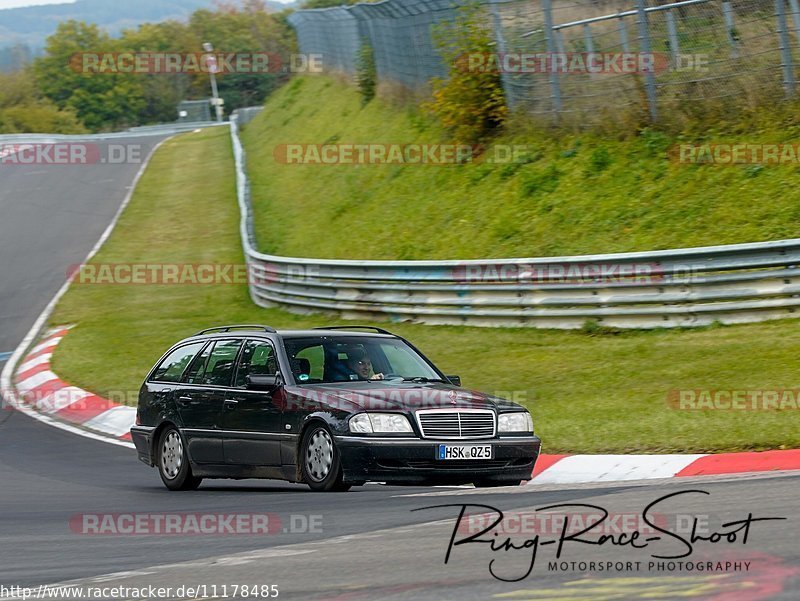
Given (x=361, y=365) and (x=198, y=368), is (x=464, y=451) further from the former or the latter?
(x=198, y=368)

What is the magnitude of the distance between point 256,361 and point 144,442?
174 centimetres

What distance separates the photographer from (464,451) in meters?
9.70

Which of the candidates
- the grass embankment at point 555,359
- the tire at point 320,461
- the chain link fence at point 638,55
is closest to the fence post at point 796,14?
the chain link fence at point 638,55

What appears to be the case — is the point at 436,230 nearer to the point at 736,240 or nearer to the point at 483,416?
the point at 736,240

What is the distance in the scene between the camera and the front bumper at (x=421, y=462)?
30.8ft

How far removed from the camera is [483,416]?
9930 millimetres

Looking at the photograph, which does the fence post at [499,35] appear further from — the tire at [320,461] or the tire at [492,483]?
the tire at [320,461]

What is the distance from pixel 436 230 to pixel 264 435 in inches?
559

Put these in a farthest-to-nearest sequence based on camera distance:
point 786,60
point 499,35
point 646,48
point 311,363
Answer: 1. point 499,35
2. point 646,48
3. point 786,60
4. point 311,363

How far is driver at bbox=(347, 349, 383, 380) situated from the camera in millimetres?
10578

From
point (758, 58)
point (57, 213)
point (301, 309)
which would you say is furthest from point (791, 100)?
point (57, 213)

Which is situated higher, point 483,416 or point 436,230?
point 483,416

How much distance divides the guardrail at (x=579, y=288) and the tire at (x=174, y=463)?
752 centimetres

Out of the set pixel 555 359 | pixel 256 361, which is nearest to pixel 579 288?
pixel 555 359
